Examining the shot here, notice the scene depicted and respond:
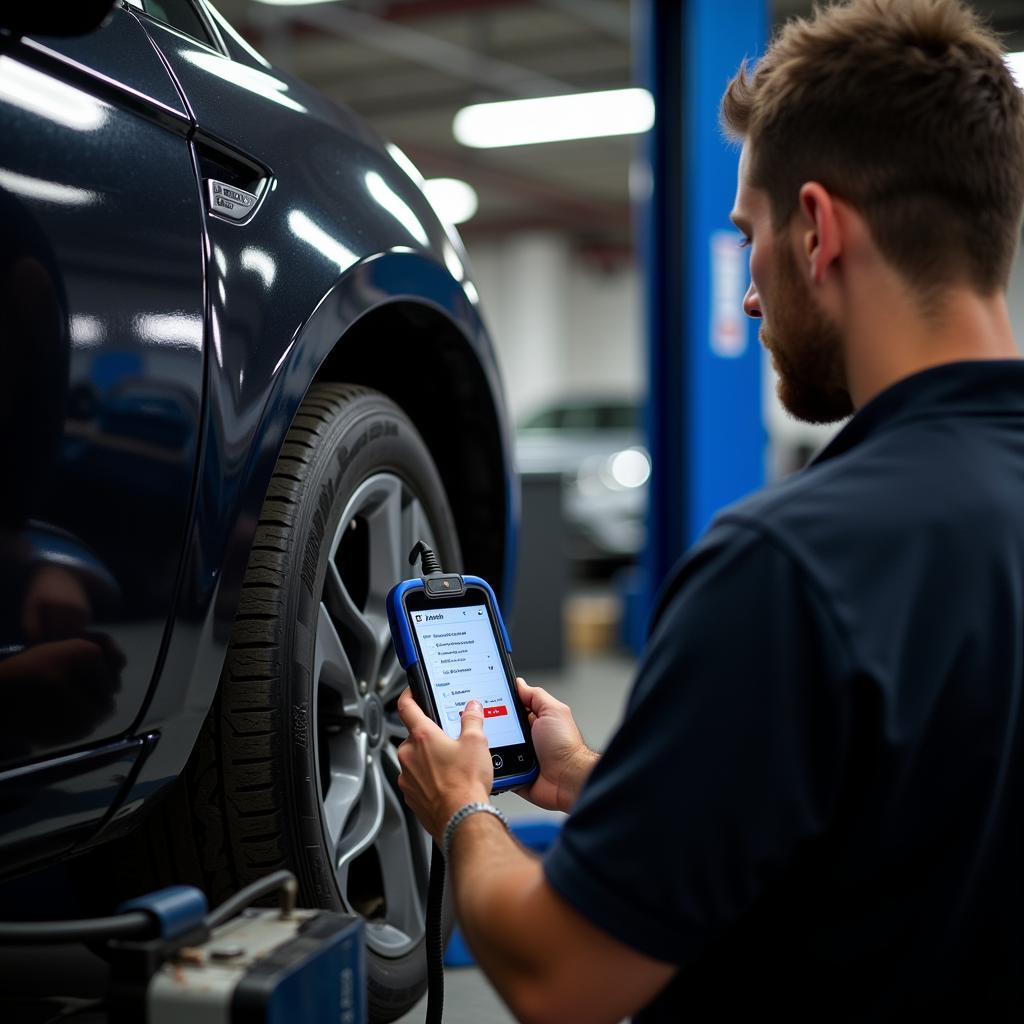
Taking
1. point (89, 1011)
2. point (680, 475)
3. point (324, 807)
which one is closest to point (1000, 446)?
point (324, 807)

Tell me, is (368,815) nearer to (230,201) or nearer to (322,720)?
(322,720)

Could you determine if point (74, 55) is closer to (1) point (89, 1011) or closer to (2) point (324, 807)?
(2) point (324, 807)

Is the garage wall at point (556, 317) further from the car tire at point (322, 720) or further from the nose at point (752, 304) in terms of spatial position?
the nose at point (752, 304)

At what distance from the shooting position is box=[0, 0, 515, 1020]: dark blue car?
47.3 inches

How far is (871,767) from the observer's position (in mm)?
910

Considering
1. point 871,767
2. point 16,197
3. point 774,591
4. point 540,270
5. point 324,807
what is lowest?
point 324,807

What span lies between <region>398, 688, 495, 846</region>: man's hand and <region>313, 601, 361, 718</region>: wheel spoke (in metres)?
0.29

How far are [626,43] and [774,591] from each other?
10.3m

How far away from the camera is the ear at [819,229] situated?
3.39 feet

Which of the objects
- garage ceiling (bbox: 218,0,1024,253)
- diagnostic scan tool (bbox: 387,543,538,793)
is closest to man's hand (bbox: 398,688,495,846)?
diagnostic scan tool (bbox: 387,543,538,793)

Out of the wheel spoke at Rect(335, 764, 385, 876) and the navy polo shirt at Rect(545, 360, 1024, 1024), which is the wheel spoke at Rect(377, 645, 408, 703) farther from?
the navy polo shirt at Rect(545, 360, 1024, 1024)

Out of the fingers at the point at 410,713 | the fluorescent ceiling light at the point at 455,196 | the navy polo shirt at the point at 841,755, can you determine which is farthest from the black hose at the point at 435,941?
the fluorescent ceiling light at the point at 455,196

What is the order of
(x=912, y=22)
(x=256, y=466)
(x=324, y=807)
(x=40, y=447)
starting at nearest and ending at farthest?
1. (x=912, y=22)
2. (x=40, y=447)
3. (x=256, y=466)
4. (x=324, y=807)

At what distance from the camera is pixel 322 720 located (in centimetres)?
171
